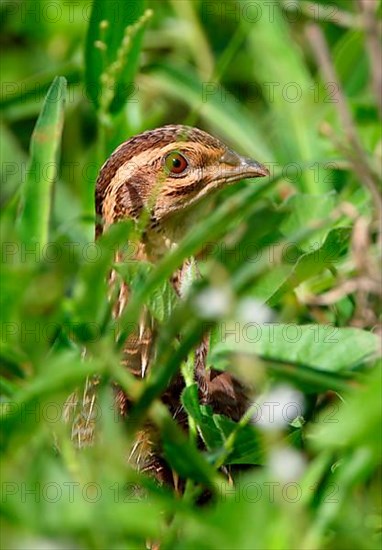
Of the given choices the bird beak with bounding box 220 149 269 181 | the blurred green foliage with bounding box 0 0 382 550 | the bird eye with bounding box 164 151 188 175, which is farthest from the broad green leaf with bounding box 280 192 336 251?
the bird eye with bounding box 164 151 188 175

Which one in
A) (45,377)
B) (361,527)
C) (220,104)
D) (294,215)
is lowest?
(361,527)

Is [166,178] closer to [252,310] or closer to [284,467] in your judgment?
[252,310]

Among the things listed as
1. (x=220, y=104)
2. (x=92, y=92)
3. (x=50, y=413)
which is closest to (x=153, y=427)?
(x=50, y=413)

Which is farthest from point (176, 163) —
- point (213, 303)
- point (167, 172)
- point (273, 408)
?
point (213, 303)

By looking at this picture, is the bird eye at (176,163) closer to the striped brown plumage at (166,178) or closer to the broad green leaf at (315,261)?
the striped brown plumage at (166,178)

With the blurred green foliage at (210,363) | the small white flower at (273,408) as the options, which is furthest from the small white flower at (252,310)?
the small white flower at (273,408)

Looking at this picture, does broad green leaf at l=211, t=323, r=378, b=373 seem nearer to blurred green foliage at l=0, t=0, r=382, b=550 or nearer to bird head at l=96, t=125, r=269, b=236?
blurred green foliage at l=0, t=0, r=382, b=550

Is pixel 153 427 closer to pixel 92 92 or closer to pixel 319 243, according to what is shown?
pixel 319 243
